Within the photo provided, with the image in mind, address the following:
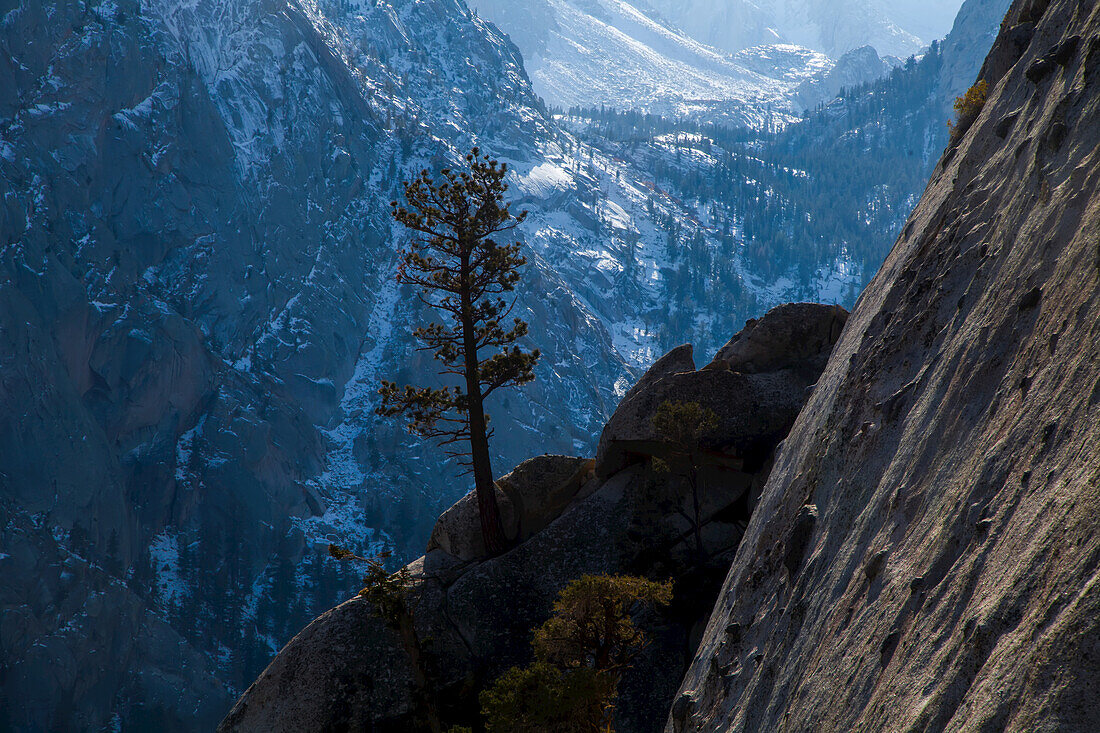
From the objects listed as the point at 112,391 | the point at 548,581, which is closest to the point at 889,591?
the point at 548,581

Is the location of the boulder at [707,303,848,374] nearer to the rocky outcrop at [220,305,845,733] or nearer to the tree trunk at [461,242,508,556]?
the rocky outcrop at [220,305,845,733]

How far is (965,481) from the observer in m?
8.80

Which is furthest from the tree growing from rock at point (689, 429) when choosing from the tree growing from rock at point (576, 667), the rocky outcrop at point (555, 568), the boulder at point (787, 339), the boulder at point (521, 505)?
the boulder at point (787, 339)

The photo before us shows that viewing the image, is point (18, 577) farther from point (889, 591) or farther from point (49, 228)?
point (889, 591)

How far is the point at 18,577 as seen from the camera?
501 ft

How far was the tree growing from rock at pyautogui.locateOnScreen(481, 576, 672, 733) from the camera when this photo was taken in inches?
653

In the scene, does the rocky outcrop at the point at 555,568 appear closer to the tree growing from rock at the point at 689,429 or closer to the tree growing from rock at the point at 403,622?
the tree growing from rock at the point at 689,429

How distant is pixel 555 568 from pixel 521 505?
3.61 metres

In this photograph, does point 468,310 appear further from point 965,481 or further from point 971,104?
point 965,481

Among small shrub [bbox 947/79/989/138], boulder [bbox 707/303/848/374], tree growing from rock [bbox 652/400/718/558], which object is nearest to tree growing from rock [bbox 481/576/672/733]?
tree growing from rock [bbox 652/400/718/558]

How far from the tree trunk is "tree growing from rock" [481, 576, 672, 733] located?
15.2 ft

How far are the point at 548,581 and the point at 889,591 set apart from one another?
1660 cm

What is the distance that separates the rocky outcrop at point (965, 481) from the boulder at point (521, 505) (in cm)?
1189

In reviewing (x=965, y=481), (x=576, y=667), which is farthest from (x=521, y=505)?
(x=965, y=481)
